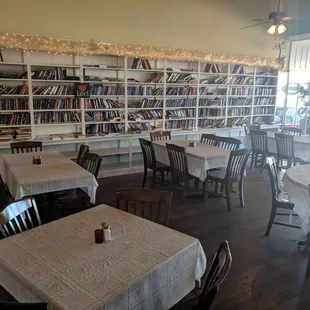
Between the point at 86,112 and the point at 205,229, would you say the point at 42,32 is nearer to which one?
the point at 86,112

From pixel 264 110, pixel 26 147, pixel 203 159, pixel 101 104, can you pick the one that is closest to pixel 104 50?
pixel 101 104

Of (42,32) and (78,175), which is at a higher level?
(42,32)

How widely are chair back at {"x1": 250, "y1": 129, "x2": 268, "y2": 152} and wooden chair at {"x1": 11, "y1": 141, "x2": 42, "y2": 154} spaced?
13.3ft

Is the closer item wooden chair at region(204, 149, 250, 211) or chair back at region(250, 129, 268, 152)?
wooden chair at region(204, 149, 250, 211)

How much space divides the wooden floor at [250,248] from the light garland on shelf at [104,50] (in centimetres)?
247

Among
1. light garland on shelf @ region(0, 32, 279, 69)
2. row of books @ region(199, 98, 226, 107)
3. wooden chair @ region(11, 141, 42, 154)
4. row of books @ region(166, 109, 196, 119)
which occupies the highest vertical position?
light garland on shelf @ region(0, 32, 279, 69)

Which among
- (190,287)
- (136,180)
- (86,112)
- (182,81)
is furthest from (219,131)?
(190,287)

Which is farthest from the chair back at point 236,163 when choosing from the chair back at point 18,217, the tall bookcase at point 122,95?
the chair back at point 18,217

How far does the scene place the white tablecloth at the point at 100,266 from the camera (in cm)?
142

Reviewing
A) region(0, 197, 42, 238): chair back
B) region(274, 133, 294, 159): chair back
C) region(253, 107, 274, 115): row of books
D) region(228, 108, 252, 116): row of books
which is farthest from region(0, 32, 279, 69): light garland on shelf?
region(0, 197, 42, 238): chair back

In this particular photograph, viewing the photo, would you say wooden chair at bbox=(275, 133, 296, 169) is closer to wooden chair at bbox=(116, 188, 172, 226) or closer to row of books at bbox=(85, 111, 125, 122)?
row of books at bbox=(85, 111, 125, 122)

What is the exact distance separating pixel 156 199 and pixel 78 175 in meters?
1.30

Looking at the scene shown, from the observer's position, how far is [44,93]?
541cm

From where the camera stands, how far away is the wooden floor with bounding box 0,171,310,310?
255cm
